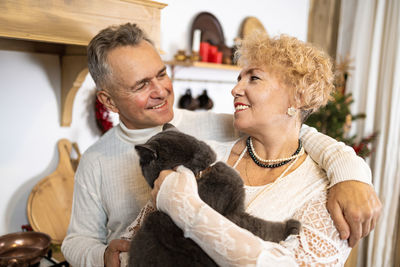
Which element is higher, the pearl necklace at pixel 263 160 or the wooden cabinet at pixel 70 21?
the wooden cabinet at pixel 70 21

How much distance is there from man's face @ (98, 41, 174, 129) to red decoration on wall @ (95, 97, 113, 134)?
2.21ft

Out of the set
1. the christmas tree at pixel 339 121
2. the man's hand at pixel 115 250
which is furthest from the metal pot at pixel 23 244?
the christmas tree at pixel 339 121

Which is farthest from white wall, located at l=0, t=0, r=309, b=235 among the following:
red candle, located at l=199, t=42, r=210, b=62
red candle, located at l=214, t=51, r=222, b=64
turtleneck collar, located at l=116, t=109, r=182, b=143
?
red candle, located at l=214, t=51, r=222, b=64

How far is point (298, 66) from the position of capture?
979mm

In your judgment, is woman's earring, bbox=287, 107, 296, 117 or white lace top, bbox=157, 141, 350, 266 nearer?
white lace top, bbox=157, 141, 350, 266

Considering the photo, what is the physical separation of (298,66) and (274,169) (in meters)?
0.32

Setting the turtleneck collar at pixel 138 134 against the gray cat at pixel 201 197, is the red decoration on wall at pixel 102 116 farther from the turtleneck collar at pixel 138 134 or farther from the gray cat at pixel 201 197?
the gray cat at pixel 201 197

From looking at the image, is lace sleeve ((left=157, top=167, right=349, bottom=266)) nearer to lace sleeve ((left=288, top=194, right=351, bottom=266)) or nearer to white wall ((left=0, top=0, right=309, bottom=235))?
lace sleeve ((left=288, top=194, right=351, bottom=266))

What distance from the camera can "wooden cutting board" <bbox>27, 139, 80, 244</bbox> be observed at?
1.77m

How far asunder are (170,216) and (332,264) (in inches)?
16.6

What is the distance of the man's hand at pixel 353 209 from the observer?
812 millimetres

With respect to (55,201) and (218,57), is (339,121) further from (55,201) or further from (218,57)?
(55,201)

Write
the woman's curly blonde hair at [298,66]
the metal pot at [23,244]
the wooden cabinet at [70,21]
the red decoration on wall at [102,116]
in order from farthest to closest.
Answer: the red decoration on wall at [102,116] < the metal pot at [23,244] < the wooden cabinet at [70,21] < the woman's curly blonde hair at [298,66]

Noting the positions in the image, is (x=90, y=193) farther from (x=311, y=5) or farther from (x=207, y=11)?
(x=311, y=5)
